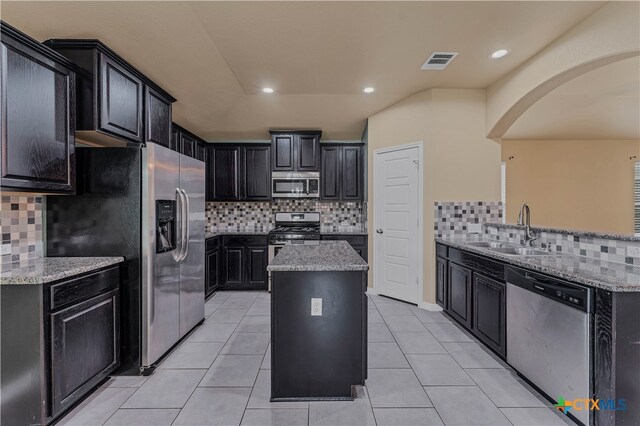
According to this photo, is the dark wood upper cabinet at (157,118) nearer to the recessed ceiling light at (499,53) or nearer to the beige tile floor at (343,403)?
the beige tile floor at (343,403)

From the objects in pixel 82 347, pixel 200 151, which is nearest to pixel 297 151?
pixel 200 151

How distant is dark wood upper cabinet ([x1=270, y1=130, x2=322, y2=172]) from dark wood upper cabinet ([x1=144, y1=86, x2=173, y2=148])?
197cm

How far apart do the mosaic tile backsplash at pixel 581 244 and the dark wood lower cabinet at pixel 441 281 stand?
0.73 m

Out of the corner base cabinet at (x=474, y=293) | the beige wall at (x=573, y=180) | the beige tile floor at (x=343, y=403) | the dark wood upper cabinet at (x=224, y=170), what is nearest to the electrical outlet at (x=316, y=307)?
the beige tile floor at (x=343, y=403)

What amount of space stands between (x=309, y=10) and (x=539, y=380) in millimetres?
3089

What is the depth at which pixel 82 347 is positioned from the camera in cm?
189

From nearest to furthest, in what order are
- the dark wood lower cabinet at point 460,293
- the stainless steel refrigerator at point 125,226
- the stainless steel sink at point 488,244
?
the stainless steel refrigerator at point 125,226, the dark wood lower cabinet at point 460,293, the stainless steel sink at point 488,244

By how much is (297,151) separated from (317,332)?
3468 mm

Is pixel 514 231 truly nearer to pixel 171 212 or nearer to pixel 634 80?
pixel 634 80

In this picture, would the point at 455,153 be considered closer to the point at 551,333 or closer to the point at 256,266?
the point at 551,333

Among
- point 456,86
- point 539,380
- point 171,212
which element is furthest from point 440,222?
point 171,212

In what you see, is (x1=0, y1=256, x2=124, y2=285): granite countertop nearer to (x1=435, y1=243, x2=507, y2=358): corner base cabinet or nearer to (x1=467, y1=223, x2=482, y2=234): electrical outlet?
(x1=435, y1=243, x2=507, y2=358): corner base cabinet

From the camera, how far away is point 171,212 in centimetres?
258

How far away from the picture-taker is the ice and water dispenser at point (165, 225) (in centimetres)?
239
